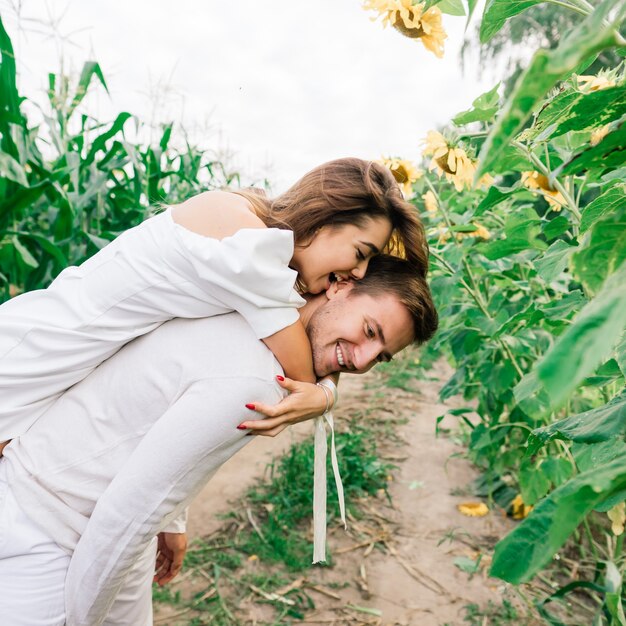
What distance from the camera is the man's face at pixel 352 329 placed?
48.3 inches

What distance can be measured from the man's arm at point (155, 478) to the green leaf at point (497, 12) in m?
0.59

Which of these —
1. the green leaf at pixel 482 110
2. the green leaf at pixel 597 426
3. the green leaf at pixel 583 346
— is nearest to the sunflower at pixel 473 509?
the green leaf at pixel 482 110

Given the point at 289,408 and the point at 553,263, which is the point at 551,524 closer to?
the point at 289,408

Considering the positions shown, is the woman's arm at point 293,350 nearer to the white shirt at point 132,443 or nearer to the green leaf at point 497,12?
the white shirt at point 132,443

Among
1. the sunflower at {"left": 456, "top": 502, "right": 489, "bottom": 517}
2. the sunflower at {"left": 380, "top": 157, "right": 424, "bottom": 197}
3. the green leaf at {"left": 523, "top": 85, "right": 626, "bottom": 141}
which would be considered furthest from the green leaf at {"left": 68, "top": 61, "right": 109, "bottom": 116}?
the sunflower at {"left": 456, "top": 502, "right": 489, "bottom": 517}

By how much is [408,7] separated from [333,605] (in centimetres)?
189

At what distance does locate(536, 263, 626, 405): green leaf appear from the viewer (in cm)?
22

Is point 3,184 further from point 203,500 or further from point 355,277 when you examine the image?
point 203,500

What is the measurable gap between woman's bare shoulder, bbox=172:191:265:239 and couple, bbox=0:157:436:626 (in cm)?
16

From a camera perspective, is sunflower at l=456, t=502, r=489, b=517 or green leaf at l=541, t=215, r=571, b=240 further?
sunflower at l=456, t=502, r=489, b=517

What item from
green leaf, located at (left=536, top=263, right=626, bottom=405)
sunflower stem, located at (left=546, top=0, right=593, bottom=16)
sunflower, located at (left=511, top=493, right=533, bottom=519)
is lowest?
sunflower, located at (left=511, top=493, right=533, bottom=519)

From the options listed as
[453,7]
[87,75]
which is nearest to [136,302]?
[453,7]

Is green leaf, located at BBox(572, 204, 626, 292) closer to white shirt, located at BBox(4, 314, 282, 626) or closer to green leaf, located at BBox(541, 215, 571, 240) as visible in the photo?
white shirt, located at BBox(4, 314, 282, 626)

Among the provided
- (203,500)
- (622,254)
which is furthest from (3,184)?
(622,254)
